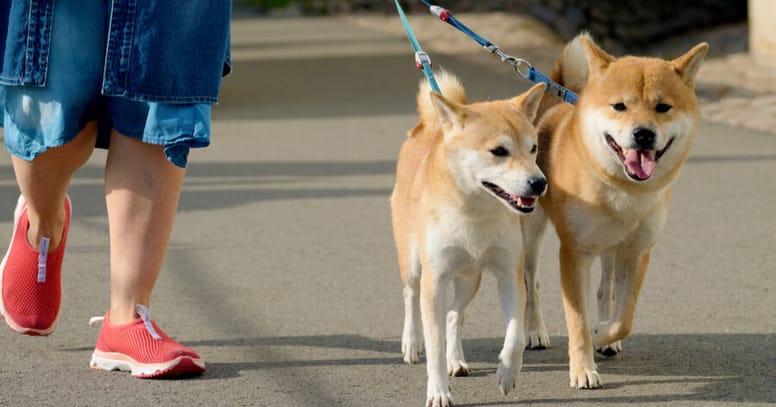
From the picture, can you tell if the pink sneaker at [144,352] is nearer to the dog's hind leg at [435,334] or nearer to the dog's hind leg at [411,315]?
the dog's hind leg at [411,315]

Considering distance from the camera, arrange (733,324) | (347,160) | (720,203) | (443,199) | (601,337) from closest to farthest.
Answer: (443,199)
(601,337)
(733,324)
(720,203)
(347,160)

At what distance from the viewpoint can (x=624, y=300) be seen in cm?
506

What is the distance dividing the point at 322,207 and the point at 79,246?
1734mm

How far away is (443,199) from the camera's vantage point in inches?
181

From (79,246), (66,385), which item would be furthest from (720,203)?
(66,385)

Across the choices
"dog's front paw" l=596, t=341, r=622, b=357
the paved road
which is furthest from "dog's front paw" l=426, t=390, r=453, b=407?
"dog's front paw" l=596, t=341, r=622, b=357

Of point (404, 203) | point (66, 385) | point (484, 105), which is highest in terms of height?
point (484, 105)

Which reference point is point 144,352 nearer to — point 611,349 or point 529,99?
point 529,99

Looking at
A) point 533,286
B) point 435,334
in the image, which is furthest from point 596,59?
point 435,334

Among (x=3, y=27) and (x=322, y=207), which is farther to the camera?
(x=322, y=207)

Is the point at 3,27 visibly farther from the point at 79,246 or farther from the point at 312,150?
the point at 312,150

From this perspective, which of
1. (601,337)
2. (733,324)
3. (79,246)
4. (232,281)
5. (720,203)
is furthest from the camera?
(720,203)

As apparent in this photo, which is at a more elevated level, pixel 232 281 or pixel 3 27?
pixel 3 27

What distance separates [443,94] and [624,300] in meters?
1.03
